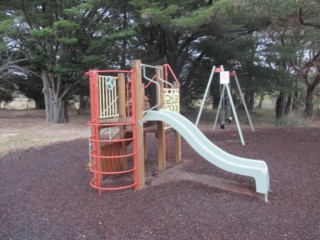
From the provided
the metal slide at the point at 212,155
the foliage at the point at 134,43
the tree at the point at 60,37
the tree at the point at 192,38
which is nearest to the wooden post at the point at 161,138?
the metal slide at the point at 212,155

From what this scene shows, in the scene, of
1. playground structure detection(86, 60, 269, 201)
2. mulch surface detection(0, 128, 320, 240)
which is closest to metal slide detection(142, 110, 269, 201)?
playground structure detection(86, 60, 269, 201)

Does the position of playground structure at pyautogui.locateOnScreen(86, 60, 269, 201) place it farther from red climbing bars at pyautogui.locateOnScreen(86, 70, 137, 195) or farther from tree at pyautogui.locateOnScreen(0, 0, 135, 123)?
tree at pyautogui.locateOnScreen(0, 0, 135, 123)

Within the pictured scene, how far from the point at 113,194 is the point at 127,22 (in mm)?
12353

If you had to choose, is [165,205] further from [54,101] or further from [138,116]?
[54,101]

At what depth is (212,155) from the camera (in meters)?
4.43

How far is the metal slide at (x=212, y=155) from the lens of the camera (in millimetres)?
4109

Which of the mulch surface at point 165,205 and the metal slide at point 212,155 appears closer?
the mulch surface at point 165,205

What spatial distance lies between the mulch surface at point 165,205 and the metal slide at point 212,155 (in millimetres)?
271

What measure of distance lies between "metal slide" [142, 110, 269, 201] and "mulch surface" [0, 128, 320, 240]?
0.27 m

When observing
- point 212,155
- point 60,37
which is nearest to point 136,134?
point 212,155

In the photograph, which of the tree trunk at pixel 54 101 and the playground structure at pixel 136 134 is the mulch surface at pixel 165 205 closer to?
the playground structure at pixel 136 134

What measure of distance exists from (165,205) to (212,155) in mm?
971

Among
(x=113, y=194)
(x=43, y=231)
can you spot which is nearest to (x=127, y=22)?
(x=113, y=194)

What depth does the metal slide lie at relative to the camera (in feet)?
13.5
